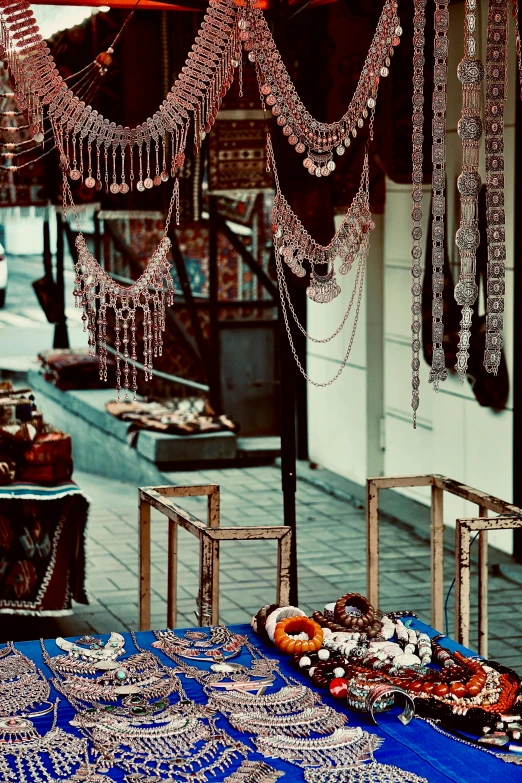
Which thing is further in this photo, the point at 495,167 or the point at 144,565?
the point at 144,565

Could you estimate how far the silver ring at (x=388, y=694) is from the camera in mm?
3266

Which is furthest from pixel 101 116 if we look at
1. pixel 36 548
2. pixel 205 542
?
pixel 36 548

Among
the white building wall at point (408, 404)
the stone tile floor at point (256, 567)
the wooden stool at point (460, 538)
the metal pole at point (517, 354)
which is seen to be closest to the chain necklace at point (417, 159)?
the wooden stool at point (460, 538)

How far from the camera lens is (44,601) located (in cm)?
586

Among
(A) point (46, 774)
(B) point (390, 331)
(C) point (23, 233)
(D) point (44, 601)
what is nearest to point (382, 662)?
(A) point (46, 774)

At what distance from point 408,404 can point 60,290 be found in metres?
4.54

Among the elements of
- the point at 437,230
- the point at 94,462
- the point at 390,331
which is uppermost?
the point at 437,230

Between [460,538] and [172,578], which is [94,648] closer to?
[172,578]

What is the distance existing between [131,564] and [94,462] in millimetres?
3627

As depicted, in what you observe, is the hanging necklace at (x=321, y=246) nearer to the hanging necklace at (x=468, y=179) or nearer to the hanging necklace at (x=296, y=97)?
the hanging necklace at (x=296, y=97)

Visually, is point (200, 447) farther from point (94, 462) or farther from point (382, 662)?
point (382, 662)

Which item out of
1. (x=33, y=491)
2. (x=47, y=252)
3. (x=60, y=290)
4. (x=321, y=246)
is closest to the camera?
(x=321, y=246)

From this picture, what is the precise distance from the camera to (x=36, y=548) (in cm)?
588

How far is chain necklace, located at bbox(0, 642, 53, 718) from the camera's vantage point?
3.38 m
